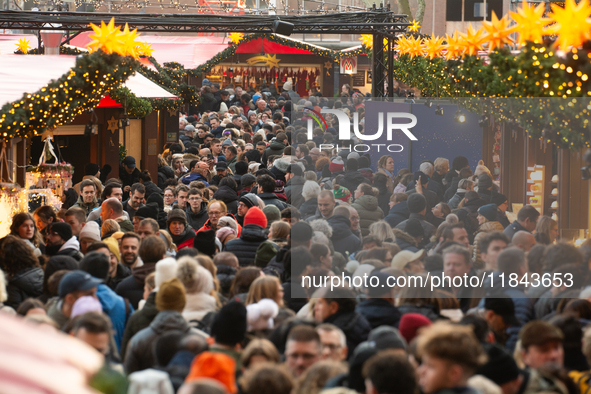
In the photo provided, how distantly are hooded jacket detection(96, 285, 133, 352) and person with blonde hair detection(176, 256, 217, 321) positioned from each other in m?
0.51

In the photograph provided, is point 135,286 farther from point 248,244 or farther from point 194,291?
point 248,244

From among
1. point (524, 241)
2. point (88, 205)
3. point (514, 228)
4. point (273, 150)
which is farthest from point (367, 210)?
point (273, 150)

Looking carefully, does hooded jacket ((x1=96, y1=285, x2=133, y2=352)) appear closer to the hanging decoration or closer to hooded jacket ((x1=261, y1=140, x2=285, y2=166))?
the hanging decoration

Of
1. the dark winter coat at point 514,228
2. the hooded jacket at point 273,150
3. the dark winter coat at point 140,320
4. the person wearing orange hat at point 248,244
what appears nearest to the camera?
the dark winter coat at point 140,320

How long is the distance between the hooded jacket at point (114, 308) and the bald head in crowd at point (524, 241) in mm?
3346

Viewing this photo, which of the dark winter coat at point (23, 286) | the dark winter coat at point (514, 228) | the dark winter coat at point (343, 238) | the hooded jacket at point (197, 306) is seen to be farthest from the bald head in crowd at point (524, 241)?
the dark winter coat at point (23, 286)

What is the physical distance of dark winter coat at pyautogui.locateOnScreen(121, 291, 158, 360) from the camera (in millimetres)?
5059

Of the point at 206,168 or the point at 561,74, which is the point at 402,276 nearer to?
the point at 561,74

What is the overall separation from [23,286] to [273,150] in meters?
8.50

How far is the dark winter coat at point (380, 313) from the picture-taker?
5117 millimetres

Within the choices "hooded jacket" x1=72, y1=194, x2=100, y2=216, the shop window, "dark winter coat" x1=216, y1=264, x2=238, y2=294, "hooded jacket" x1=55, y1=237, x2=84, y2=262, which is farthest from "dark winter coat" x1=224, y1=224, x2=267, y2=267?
the shop window

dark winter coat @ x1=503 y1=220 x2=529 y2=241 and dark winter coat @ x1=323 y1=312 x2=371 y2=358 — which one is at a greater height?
dark winter coat @ x1=503 y1=220 x2=529 y2=241

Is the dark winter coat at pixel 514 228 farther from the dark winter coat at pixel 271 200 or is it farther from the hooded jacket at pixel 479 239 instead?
the dark winter coat at pixel 271 200

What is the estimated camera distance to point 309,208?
8.80 metres
